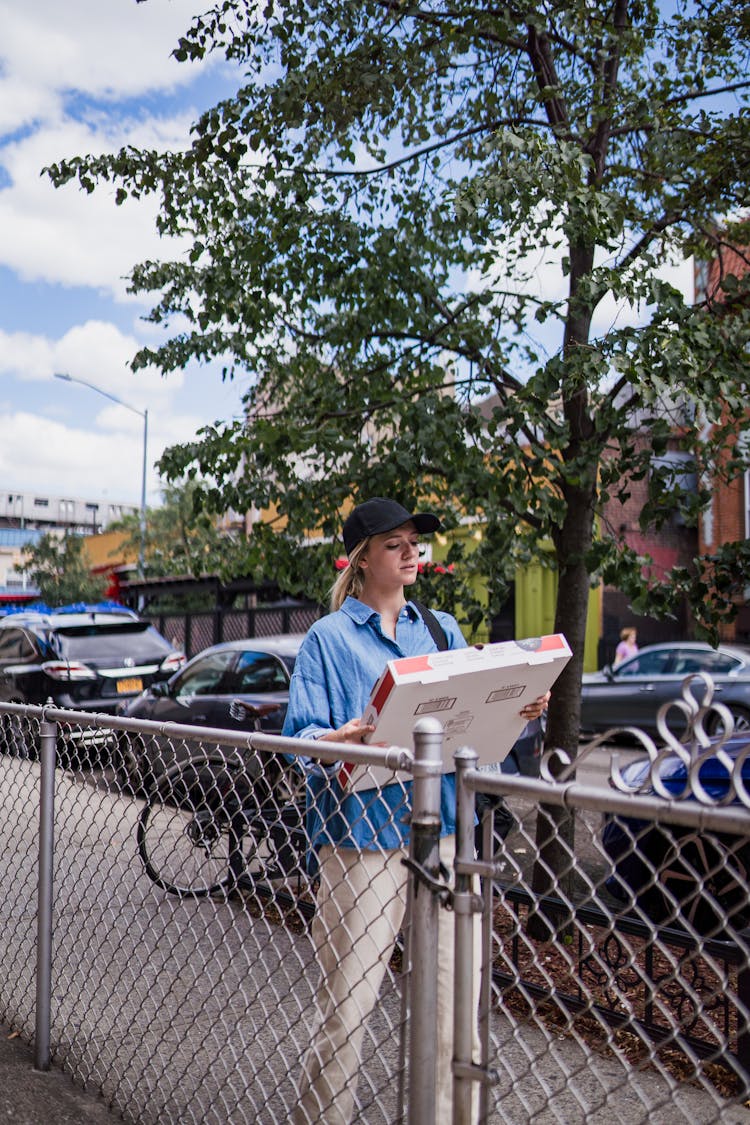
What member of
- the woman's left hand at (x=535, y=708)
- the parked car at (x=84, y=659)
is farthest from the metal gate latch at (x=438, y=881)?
the parked car at (x=84, y=659)

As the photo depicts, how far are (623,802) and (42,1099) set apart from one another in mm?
2627

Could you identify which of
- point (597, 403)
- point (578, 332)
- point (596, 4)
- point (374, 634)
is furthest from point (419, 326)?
point (374, 634)

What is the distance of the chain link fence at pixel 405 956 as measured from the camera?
6.47 ft

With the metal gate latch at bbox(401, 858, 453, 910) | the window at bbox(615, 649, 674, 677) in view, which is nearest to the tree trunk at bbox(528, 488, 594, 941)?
the metal gate latch at bbox(401, 858, 453, 910)

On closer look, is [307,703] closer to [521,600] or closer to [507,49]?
[507,49]

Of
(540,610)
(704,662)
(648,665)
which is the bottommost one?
(648,665)

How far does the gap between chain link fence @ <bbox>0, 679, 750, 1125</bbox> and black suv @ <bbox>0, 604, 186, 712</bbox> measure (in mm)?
7400

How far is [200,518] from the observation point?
7.14 metres

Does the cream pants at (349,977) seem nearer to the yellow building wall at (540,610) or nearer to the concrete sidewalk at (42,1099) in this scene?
the concrete sidewalk at (42,1099)

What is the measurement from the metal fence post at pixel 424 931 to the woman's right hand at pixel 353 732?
1.27ft

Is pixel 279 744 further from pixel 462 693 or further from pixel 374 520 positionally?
pixel 374 520

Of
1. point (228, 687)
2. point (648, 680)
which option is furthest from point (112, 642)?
point (648, 680)

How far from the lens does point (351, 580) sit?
3.33 meters

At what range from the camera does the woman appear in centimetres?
272
